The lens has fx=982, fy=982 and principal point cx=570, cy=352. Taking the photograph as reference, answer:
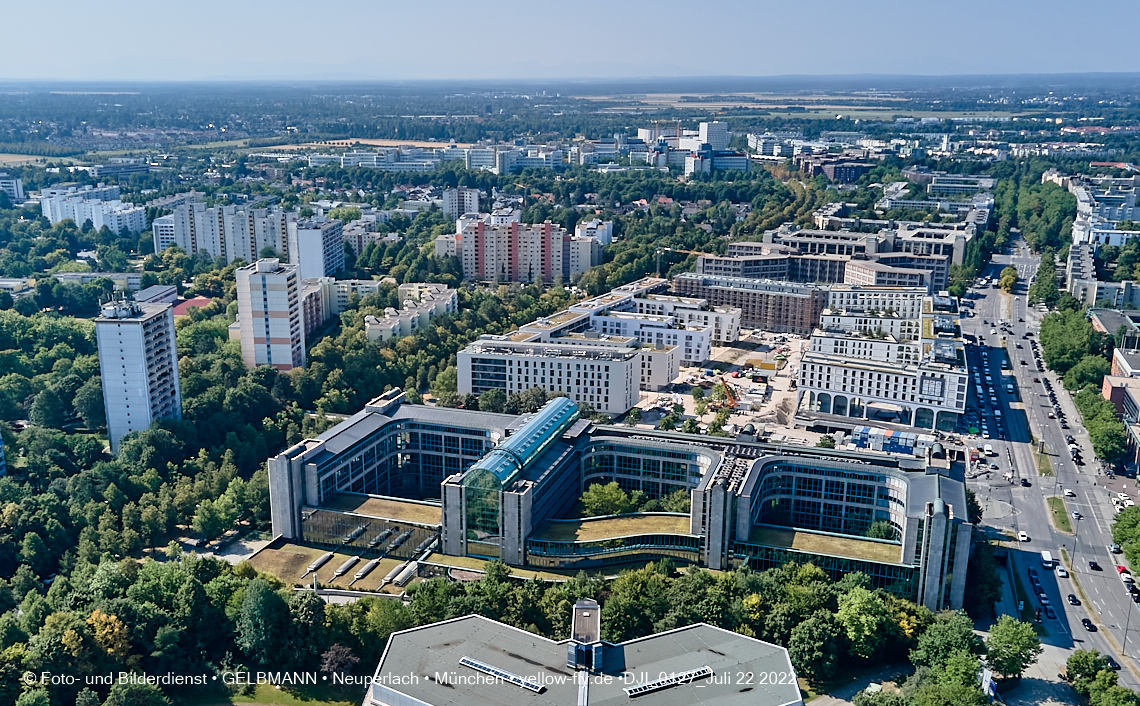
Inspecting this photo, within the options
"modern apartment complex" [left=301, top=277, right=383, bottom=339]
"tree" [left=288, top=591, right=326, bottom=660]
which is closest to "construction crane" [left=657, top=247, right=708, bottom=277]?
"modern apartment complex" [left=301, top=277, right=383, bottom=339]

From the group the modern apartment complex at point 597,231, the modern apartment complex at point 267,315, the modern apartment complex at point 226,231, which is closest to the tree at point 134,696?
the modern apartment complex at point 267,315

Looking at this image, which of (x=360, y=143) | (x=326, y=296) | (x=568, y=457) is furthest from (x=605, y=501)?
(x=360, y=143)

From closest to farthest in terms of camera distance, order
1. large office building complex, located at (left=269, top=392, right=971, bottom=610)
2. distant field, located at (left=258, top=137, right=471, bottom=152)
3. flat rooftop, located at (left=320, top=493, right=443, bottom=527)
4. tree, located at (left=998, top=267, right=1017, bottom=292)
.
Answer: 1. large office building complex, located at (left=269, top=392, right=971, bottom=610)
2. flat rooftop, located at (left=320, top=493, right=443, bottom=527)
3. tree, located at (left=998, top=267, right=1017, bottom=292)
4. distant field, located at (left=258, top=137, right=471, bottom=152)

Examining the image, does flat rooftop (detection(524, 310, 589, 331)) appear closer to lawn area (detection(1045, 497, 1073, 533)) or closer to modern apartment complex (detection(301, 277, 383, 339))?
modern apartment complex (detection(301, 277, 383, 339))

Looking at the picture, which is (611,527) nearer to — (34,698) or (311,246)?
(34,698)

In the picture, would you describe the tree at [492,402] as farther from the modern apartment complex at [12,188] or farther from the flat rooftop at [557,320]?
the modern apartment complex at [12,188]

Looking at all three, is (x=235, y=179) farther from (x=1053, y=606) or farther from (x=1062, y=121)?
(x=1062, y=121)
